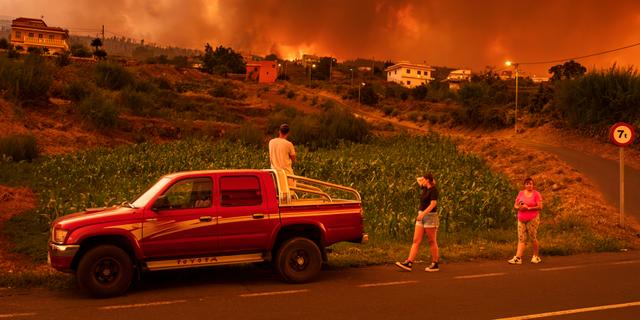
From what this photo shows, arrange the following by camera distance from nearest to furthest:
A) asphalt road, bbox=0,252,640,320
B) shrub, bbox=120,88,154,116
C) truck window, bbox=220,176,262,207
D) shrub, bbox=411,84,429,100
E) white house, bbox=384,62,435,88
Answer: asphalt road, bbox=0,252,640,320, truck window, bbox=220,176,262,207, shrub, bbox=120,88,154,116, shrub, bbox=411,84,429,100, white house, bbox=384,62,435,88

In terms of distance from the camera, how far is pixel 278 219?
29.6ft

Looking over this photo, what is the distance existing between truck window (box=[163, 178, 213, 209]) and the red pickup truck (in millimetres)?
16

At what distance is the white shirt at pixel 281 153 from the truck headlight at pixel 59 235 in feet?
15.1

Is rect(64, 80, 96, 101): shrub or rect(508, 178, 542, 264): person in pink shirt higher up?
rect(64, 80, 96, 101): shrub

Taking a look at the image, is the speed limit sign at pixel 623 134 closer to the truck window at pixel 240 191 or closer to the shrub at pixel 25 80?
the truck window at pixel 240 191

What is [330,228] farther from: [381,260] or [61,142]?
[61,142]

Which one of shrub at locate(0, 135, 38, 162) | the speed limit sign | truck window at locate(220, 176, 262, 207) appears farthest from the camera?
shrub at locate(0, 135, 38, 162)

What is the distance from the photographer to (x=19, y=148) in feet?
75.6

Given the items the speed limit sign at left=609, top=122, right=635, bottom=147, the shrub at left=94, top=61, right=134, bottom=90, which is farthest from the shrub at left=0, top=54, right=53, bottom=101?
the speed limit sign at left=609, top=122, right=635, bottom=147

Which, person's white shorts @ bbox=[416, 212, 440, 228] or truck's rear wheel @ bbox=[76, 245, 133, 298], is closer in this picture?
truck's rear wheel @ bbox=[76, 245, 133, 298]

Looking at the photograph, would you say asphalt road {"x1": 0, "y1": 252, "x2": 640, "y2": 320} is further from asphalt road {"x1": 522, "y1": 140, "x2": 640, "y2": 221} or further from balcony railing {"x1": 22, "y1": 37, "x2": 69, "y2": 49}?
balcony railing {"x1": 22, "y1": 37, "x2": 69, "y2": 49}

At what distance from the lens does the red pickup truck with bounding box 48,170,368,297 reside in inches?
315

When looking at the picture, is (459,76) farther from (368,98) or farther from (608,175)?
(608,175)

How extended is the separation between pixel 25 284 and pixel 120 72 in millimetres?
46306
